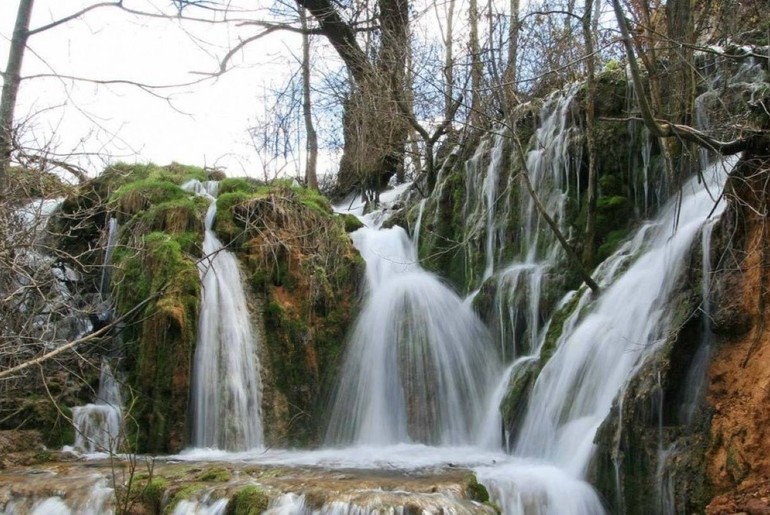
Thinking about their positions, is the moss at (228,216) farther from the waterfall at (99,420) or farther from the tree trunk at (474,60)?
the tree trunk at (474,60)

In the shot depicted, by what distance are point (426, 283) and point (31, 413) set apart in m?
5.66

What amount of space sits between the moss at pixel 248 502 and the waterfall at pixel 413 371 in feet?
11.7

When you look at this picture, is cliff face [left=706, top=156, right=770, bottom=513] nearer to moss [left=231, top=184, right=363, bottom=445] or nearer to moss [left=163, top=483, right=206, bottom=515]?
moss [left=163, top=483, right=206, bottom=515]

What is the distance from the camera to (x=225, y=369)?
9.16 m

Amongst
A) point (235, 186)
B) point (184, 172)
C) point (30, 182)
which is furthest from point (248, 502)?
point (184, 172)

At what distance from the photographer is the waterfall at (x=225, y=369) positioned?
8.77 meters

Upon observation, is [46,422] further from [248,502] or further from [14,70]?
[14,70]

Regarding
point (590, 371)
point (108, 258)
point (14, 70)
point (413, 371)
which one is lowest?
point (413, 371)

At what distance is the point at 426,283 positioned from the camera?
35.6 ft

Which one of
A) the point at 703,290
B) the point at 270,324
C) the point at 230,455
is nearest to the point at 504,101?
the point at 703,290

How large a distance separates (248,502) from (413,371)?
4.31 metres

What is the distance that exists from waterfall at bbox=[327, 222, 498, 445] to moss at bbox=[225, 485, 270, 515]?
11.7 feet

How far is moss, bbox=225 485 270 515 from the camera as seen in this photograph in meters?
5.52

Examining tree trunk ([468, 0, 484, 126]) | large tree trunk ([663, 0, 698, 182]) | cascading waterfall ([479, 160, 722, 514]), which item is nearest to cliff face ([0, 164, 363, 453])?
tree trunk ([468, 0, 484, 126])
